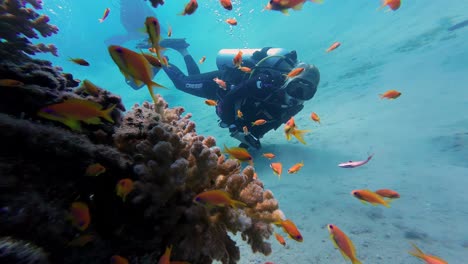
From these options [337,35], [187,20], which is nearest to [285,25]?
[337,35]

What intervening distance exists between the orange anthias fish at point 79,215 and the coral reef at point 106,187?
0.12 ft

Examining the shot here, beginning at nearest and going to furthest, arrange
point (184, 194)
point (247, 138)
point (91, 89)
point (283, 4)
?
1. point (184, 194)
2. point (91, 89)
3. point (283, 4)
4. point (247, 138)

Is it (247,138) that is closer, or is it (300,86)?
(300,86)

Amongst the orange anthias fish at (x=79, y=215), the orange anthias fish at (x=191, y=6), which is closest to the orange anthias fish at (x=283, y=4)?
the orange anthias fish at (x=191, y=6)

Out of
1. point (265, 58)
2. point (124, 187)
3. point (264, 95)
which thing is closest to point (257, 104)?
point (264, 95)

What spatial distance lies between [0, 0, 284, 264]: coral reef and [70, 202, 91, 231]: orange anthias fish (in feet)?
0.12

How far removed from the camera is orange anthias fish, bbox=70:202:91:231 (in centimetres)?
158

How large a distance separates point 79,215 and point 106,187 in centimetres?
40

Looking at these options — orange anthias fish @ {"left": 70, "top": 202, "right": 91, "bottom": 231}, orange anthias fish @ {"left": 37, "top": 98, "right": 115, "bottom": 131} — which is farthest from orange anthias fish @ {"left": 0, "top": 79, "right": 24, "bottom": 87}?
orange anthias fish @ {"left": 70, "top": 202, "right": 91, "bottom": 231}

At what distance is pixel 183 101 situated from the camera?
2589 cm

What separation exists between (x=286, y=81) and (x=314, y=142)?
280 cm

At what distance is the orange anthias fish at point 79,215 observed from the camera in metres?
1.58

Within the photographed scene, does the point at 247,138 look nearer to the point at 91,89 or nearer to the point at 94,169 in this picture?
the point at 91,89

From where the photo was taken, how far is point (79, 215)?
1.58 metres
